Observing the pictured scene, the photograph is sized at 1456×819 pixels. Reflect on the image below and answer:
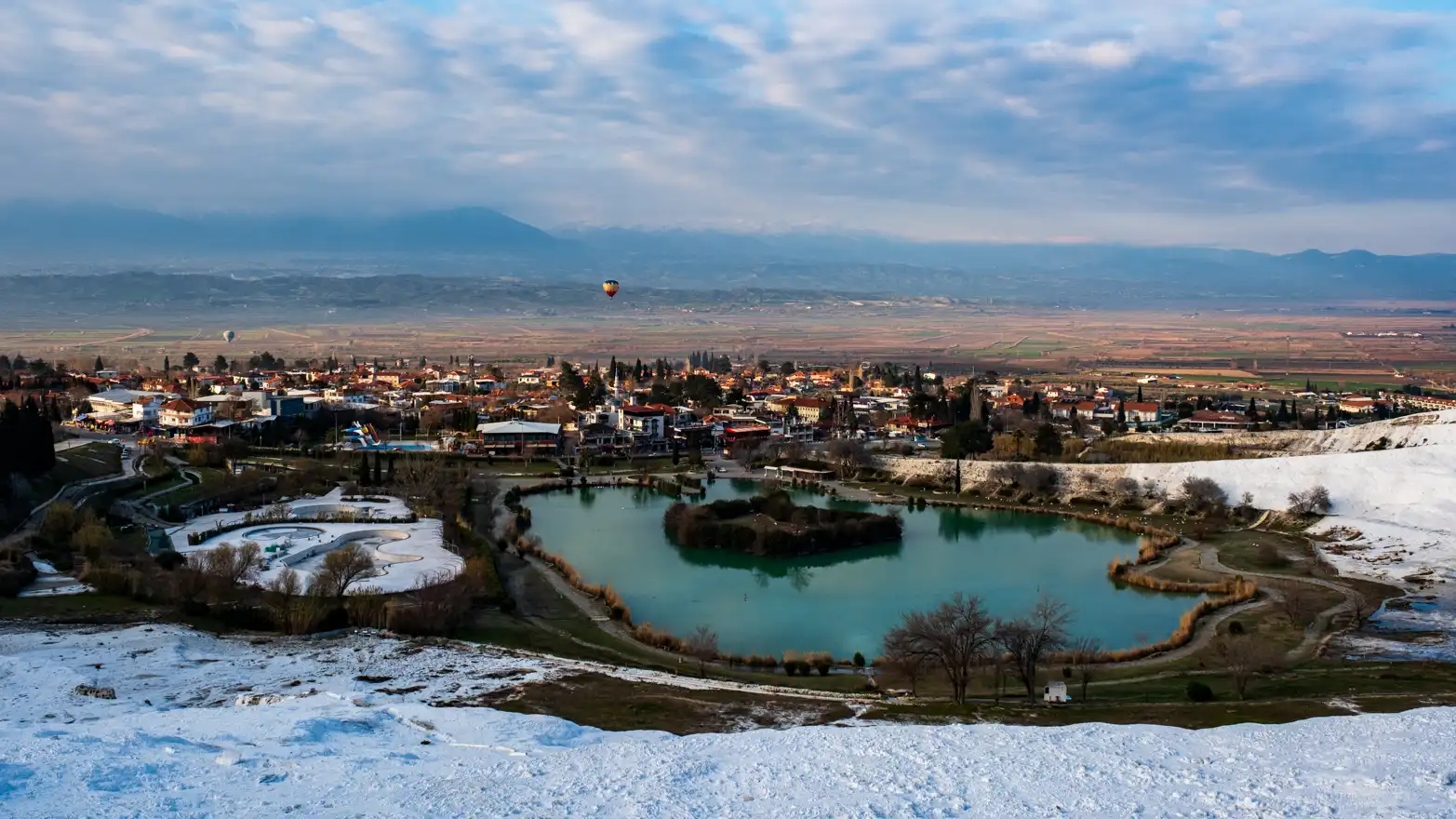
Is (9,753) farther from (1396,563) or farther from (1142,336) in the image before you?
(1142,336)

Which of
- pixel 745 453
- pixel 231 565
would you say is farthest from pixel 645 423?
pixel 231 565

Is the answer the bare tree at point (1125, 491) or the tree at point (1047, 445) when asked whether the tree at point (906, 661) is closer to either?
the bare tree at point (1125, 491)

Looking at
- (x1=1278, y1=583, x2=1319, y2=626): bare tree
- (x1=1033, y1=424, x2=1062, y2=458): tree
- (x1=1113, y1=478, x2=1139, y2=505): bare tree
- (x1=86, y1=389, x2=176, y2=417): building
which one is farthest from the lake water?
(x1=86, y1=389, x2=176, y2=417): building

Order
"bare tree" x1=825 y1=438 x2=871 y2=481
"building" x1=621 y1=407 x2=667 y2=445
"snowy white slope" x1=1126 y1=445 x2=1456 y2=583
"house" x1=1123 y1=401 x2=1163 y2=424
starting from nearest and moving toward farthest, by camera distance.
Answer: "snowy white slope" x1=1126 y1=445 x2=1456 y2=583, "bare tree" x1=825 y1=438 x2=871 y2=481, "building" x1=621 y1=407 x2=667 y2=445, "house" x1=1123 y1=401 x2=1163 y2=424

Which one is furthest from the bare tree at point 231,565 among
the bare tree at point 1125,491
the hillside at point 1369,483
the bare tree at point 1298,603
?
the bare tree at point 1125,491

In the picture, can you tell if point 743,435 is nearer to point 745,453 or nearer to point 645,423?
point 745,453

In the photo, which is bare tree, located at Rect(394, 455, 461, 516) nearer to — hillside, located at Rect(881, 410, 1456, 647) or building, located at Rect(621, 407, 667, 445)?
building, located at Rect(621, 407, 667, 445)
